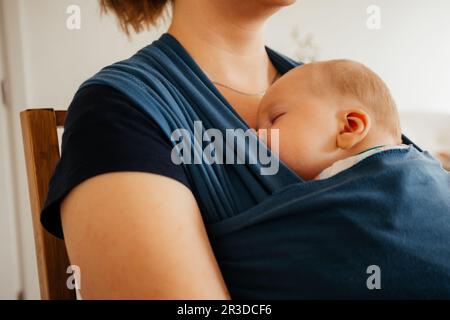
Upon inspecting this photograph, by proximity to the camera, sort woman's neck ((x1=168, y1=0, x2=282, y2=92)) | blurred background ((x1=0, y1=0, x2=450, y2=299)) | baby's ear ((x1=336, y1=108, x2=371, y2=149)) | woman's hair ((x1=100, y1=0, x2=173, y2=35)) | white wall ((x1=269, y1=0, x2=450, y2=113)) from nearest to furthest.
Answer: baby's ear ((x1=336, y1=108, x2=371, y2=149)), woman's neck ((x1=168, y1=0, x2=282, y2=92)), woman's hair ((x1=100, y1=0, x2=173, y2=35)), blurred background ((x1=0, y1=0, x2=450, y2=299)), white wall ((x1=269, y1=0, x2=450, y2=113))

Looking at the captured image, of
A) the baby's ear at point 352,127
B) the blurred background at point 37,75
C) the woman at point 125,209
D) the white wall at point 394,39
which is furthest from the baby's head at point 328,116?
the white wall at point 394,39

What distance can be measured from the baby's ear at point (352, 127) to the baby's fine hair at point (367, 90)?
3 cm

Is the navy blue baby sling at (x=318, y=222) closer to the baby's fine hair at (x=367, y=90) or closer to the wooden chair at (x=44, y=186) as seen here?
the baby's fine hair at (x=367, y=90)

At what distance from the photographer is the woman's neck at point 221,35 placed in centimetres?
77

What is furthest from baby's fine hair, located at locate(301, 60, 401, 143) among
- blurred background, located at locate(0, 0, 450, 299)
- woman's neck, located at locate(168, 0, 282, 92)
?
blurred background, located at locate(0, 0, 450, 299)

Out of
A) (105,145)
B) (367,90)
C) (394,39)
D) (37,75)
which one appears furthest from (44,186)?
(394,39)

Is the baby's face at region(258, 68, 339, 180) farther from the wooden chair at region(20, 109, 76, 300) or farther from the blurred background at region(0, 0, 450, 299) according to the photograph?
the blurred background at region(0, 0, 450, 299)

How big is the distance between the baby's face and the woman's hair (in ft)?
1.36

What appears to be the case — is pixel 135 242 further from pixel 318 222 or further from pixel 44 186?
pixel 44 186

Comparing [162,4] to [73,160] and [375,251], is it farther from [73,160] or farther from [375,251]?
[375,251]

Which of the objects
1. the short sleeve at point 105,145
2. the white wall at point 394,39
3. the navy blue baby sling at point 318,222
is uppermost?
the white wall at point 394,39

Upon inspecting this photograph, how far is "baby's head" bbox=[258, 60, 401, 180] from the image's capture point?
629 mm
